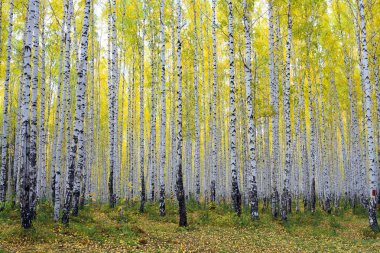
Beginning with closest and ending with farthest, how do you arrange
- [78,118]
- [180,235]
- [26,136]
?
[26,136] → [78,118] → [180,235]

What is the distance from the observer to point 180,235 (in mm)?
10125

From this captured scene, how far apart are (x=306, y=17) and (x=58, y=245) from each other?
15.0 meters

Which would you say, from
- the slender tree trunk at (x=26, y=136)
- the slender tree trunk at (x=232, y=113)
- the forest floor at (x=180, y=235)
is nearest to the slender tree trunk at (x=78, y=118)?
the forest floor at (x=180, y=235)

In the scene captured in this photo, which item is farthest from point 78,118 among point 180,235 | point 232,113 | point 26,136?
point 232,113

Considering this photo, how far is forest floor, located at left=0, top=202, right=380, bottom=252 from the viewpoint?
773 centimetres

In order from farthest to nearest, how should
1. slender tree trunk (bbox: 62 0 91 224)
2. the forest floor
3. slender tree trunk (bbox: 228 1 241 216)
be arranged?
slender tree trunk (bbox: 228 1 241 216) → slender tree trunk (bbox: 62 0 91 224) → the forest floor

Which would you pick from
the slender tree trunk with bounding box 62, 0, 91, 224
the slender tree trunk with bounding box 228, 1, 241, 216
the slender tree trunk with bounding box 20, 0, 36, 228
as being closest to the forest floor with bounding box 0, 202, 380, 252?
the slender tree trunk with bounding box 20, 0, 36, 228

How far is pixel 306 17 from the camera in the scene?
1645 centimetres

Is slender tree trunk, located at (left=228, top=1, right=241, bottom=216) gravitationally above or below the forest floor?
above

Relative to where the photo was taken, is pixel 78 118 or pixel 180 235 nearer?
pixel 78 118

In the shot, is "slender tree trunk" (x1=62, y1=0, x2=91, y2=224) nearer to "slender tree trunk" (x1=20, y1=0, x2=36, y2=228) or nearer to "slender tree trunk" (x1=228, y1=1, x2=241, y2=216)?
"slender tree trunk" (x1=20, y1=0, x2=36, y2=228)

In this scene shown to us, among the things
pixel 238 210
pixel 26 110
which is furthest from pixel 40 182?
pixel 238 210

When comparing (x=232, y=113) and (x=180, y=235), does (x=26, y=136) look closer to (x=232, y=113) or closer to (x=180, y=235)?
(x=180, y=235)

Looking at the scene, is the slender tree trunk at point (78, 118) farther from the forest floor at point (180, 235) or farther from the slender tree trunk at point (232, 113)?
the slender tree trunk at point (232, 113)
